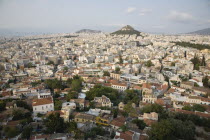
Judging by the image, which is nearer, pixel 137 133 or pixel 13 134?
pixel 13 134

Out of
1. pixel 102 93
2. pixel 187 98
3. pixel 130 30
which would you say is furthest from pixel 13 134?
pixel 130 30

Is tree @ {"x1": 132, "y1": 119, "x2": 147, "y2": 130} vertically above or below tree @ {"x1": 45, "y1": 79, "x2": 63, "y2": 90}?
below

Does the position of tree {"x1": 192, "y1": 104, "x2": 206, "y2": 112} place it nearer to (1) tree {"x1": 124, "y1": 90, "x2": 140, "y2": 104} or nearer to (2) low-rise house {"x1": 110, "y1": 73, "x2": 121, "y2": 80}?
(1) tree {"x1": 124, "y1": 90, "x2": 140, "y2": 104}

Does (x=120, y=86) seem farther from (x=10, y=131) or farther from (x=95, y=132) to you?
(x=10, y=131)

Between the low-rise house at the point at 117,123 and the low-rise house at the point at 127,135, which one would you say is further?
the low-rise house at the point at 117,123

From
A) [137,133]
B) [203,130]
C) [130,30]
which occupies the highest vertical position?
[130,30]

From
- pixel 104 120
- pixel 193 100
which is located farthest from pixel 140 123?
pixel 193 100

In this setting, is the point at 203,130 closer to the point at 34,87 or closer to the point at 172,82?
the point at 172,82

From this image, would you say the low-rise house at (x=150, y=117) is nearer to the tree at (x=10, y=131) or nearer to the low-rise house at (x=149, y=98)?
the low-rise house at (x=149, y=98)

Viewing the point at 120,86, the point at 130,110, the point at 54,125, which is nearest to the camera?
the point at 54,125

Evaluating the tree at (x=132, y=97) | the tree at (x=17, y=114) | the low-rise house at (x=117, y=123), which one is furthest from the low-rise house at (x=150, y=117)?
the tree at (x=17, y=114)

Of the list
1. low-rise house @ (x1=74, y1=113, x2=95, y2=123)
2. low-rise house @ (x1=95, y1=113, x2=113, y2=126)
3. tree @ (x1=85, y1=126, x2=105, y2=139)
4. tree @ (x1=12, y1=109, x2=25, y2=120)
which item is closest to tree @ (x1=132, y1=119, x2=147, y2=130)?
low-rise house @ (x1=95, y1=113, x2=113, y2=126)
